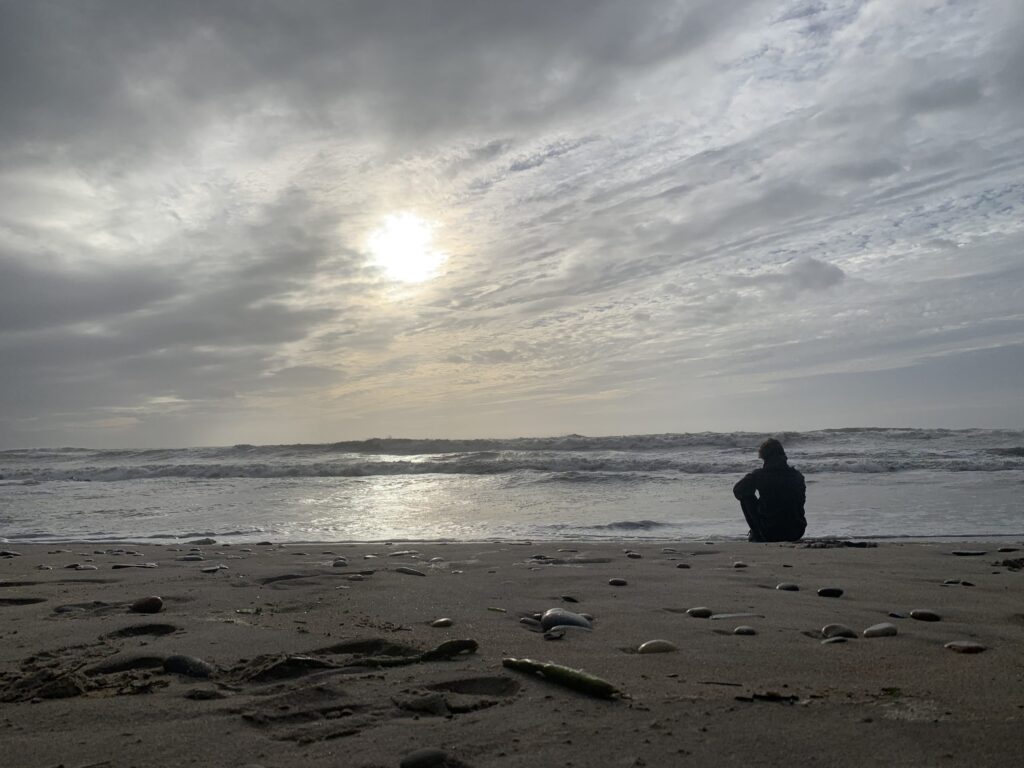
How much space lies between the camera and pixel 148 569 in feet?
18.8

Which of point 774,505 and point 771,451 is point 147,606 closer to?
point 771,451

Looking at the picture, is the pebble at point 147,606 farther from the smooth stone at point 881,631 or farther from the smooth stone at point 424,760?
the smooth stone at point 881,631

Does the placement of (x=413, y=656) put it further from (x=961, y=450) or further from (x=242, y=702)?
(x=961, y=450)

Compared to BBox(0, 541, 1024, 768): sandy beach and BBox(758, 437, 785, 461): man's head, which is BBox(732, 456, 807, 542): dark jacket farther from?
BBox(0, 541, 1024, 768): sandy beach

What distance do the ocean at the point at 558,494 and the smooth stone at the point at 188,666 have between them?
624 centimetres

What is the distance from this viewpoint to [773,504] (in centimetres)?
796

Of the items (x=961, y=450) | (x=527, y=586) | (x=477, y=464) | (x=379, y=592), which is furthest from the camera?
(x=477, y=464)

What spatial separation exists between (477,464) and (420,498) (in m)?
7.57

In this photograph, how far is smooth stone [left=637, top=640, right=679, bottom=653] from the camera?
2.83 meters

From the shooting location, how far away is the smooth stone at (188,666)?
2496mm

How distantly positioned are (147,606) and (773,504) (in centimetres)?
618

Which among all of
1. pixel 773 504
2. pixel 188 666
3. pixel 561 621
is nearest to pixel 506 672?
pixel 561 621

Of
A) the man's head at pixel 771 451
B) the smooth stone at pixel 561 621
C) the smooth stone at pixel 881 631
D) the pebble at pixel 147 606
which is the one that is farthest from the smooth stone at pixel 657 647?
the man's head at pixel 771 451

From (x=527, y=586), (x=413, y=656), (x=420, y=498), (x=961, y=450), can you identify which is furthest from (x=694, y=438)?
(x=413, y=656)
